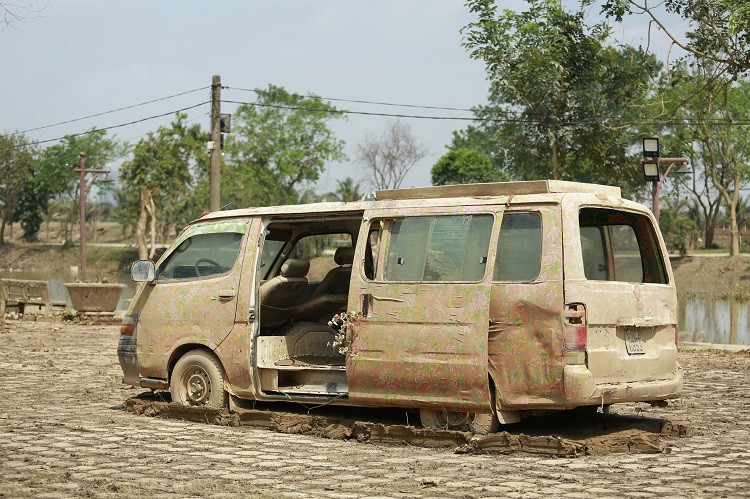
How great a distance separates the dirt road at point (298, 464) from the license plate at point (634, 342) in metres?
0.84

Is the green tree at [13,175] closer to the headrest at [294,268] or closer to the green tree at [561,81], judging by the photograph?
the green tree at [561,81]

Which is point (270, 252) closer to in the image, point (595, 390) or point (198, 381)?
point (198, 381)

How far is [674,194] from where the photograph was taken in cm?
7712

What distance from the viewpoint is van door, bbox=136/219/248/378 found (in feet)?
33.5

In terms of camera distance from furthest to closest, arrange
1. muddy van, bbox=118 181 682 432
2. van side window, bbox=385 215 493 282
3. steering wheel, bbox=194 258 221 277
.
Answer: steering wheel, bbox=194 258 221 277
van side window, bbox=385 215 493 282
muddy van, bbox=118 181 682 432

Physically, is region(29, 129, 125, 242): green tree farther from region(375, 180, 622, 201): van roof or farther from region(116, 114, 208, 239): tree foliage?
region(375, 180, 622, 201): van roof

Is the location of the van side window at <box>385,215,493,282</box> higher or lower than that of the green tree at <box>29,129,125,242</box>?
lower

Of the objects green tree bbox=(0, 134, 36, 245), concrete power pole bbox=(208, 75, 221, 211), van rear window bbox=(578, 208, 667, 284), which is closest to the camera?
van rear window bbox=(578, 208, 667, 284)

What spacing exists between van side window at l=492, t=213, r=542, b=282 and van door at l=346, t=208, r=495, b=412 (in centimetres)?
12

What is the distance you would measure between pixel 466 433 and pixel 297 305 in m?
3.11

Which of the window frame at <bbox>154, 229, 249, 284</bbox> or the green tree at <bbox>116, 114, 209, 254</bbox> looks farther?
the green tree at <bbox>116, 114, 209, 254</bbox>

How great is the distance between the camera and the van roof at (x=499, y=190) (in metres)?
8.65

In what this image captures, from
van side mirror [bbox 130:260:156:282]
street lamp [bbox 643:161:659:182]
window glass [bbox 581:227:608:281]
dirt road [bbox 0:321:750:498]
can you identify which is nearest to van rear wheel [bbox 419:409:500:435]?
dirt road [bbox 0:321:750:498]

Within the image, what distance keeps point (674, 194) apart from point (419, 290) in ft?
235
